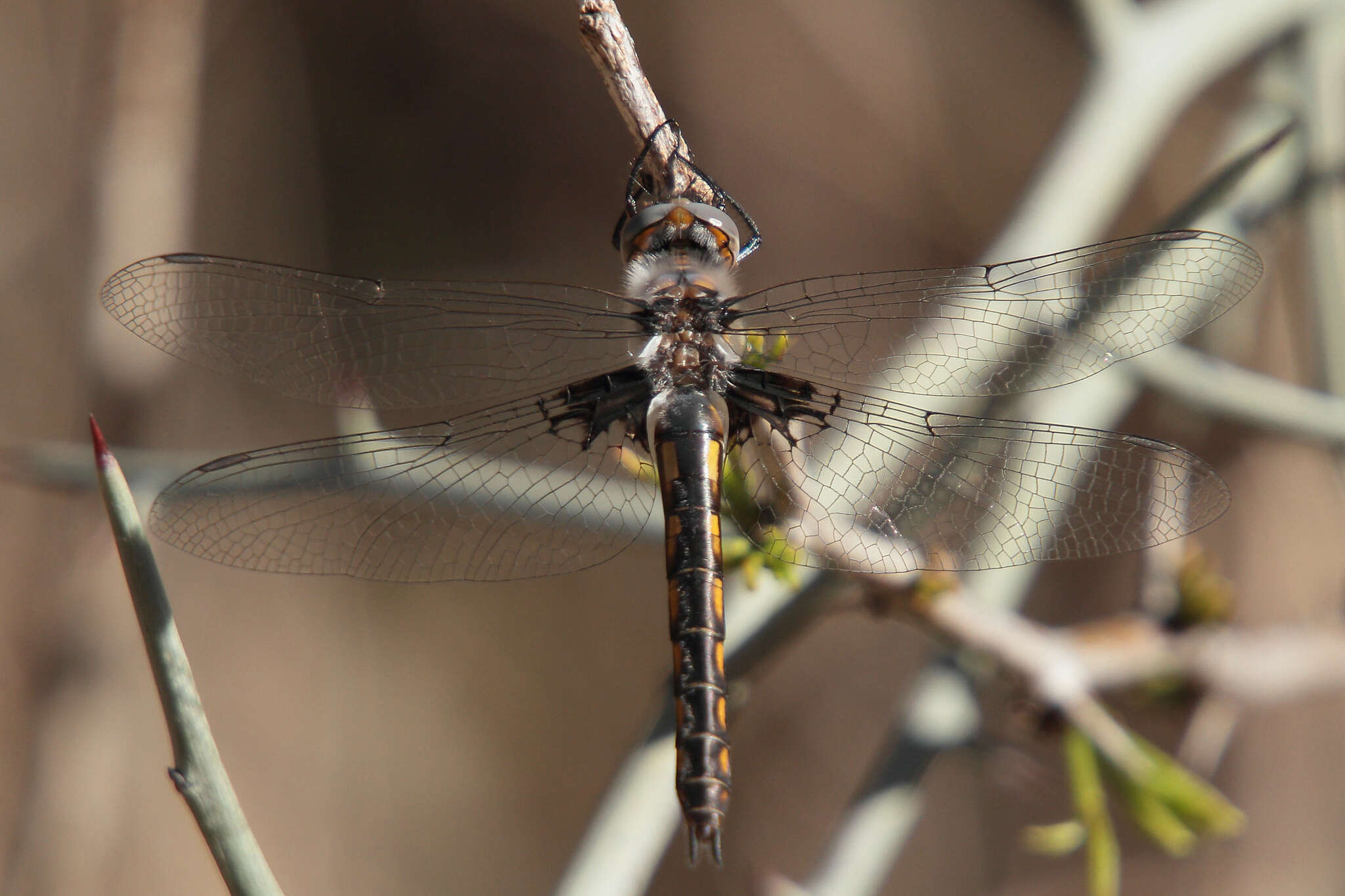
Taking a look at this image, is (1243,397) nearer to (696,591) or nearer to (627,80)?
(696,591)

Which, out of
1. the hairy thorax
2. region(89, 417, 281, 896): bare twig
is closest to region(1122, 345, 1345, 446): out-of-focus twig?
the hairy thorax

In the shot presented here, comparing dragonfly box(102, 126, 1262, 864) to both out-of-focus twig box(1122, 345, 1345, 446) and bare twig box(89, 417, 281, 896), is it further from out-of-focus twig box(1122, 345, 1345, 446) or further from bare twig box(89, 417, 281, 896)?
bare twig box(89, 417, 281, 896)

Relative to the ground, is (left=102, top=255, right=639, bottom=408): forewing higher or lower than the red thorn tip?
higher

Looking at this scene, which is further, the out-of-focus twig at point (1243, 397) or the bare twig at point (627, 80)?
the out-of-focus twig at point (1243, 397)

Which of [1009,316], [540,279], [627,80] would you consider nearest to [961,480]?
[1009,316]

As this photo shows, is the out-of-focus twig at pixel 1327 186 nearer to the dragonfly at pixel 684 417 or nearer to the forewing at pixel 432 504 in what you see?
the dragonfly at pixel 684 417

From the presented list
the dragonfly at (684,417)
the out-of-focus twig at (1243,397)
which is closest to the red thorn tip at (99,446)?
the dragonfly at (684,417)
